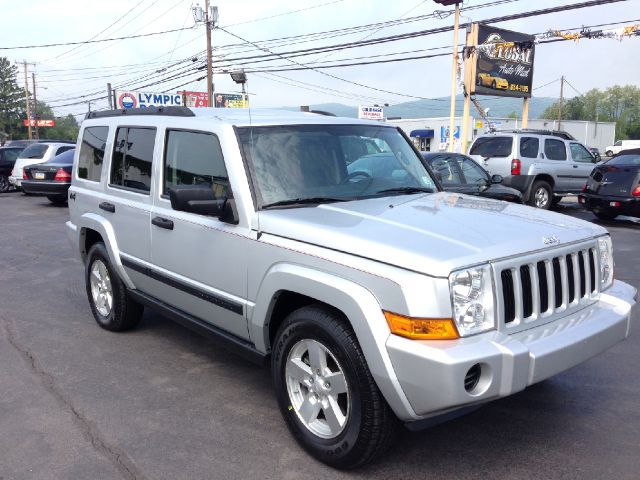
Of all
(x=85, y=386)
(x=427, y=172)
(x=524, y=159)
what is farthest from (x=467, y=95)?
(x=85, y=386)

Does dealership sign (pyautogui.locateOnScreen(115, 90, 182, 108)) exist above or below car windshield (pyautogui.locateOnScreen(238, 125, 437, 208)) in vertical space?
above

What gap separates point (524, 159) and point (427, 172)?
11.1 m

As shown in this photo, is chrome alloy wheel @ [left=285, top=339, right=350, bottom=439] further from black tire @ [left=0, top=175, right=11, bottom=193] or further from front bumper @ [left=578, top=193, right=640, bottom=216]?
black tire @ [left=0, top=175, right=11, bottom=193]

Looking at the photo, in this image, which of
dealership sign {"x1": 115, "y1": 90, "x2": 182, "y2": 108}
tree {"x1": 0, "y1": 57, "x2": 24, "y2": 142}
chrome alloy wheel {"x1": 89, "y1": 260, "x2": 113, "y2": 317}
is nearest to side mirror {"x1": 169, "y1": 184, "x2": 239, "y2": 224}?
chrome alloy wheel {"x1": 89, "y1": 260, "x2": 113, "y2": 317}

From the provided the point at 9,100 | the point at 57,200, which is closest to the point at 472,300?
the point at 57,200

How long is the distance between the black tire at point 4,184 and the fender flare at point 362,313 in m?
19.9

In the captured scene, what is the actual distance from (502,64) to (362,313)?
940 inches

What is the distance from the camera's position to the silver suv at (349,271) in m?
2.74

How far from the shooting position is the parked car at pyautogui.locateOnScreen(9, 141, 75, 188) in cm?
1834

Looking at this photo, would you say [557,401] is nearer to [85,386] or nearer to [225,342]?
[225,342]

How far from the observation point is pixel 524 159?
1489cm

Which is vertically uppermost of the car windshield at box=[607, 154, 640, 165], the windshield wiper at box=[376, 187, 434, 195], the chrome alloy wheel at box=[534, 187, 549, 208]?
the windshield wiper at box=[376, 187, 434, 195]

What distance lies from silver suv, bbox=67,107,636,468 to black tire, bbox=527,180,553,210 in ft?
36.4

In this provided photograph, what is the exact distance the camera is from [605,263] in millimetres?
3646
